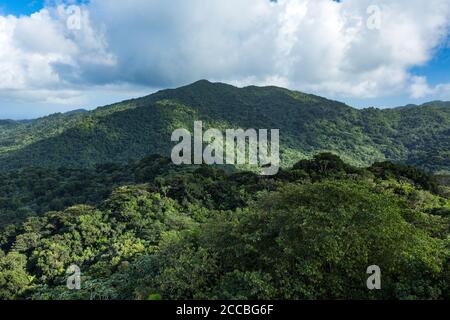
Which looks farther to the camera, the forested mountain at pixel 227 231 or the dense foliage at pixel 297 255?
the forested mountain at pixel 227 231

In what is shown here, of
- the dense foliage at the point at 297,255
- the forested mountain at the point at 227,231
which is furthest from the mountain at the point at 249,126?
the dense foliage at the point at 297,255

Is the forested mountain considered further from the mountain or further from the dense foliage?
the mountain

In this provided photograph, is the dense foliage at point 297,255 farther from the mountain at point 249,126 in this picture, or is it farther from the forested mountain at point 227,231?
the mountain at point 249,126

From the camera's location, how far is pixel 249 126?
142000 mm

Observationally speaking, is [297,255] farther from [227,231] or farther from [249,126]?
[249,126]

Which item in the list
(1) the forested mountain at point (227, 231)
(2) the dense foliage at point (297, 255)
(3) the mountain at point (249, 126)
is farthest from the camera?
(3) the mountain at point (249, 126)

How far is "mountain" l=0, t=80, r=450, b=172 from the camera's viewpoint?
112 meters

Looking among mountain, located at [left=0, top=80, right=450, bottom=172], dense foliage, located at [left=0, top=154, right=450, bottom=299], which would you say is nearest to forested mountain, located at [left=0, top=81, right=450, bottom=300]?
dense foliage, located at [left=0, top=154, right=450, bottom=299]

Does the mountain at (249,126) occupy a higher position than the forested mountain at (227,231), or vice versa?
the mountain at (249,126)

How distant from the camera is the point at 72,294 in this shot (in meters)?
17.3

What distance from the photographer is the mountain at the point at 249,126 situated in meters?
112

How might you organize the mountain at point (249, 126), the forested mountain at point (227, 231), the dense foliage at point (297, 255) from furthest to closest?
the mountain at point (249, 126) → the forested mountain at point (227, 231) → the dense foliage at point (297, 255)

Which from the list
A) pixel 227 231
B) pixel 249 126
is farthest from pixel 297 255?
pixel 249 126

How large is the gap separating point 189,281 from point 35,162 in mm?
103038
